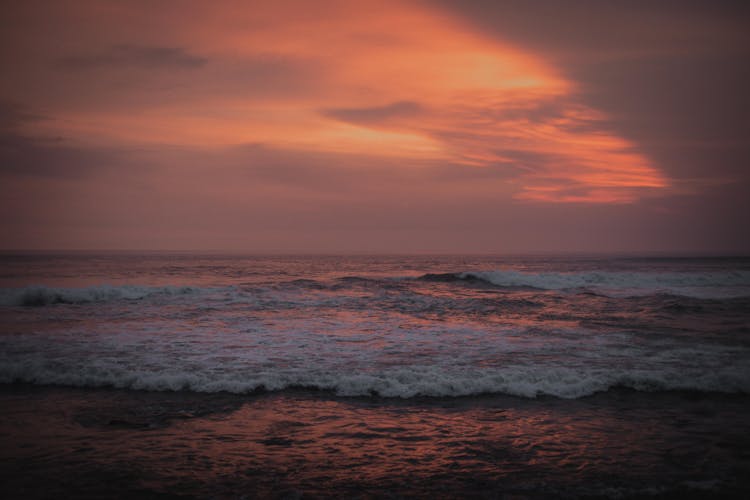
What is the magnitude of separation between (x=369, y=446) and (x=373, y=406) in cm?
179

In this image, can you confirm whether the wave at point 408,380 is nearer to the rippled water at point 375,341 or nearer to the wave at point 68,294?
the rippled water at point 375,341

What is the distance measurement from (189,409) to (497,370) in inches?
243

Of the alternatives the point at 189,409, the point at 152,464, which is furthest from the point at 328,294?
the point at 152,464

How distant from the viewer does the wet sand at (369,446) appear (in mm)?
4930

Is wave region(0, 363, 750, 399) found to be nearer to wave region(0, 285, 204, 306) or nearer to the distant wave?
wave region(0, 285, 204, 306)

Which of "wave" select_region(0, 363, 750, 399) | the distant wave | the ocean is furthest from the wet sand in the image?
the distant wave

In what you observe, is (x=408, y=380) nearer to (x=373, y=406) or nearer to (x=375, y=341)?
(x=373, y=406)

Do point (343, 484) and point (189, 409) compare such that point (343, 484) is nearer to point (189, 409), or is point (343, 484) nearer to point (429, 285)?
point (189, 409)

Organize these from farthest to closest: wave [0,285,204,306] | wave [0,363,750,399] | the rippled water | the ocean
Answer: wave [0,285,204,306] < the rippled water < wave [0,363,750,399] < the ocean

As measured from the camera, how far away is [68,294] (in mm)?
22078

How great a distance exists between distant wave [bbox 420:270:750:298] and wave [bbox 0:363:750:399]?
2084 cm

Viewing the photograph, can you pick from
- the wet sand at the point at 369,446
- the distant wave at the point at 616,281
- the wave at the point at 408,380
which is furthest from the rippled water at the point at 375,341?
the distant wave at the point at 616,281

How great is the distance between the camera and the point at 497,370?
31.6ft

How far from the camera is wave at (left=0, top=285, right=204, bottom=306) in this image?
20.8m
